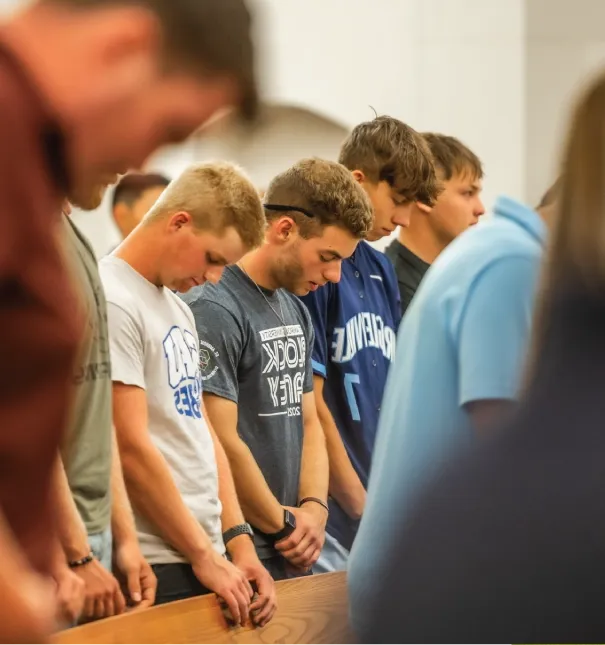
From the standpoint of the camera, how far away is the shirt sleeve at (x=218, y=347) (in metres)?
2.79

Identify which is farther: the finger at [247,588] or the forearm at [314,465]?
the forearm at [314,465]

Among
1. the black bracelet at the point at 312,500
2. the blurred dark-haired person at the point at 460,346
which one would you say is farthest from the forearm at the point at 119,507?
the blurred dark-haired person at the point at 460,346

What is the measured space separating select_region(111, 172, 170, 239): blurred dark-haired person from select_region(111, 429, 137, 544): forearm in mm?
2964

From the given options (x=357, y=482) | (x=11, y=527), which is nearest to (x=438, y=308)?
(x=11, y=527)

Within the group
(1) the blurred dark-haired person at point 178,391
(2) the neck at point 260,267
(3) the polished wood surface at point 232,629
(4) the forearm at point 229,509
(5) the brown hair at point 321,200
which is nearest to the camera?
(3) the polished wood surface at point 232,629

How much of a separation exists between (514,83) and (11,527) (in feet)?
21.0

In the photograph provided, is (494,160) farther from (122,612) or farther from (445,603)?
(445,603)

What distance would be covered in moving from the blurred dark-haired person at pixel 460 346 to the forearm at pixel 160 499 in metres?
1.11

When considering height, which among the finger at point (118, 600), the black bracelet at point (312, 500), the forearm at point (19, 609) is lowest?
the black bracelet at point (312, 500)

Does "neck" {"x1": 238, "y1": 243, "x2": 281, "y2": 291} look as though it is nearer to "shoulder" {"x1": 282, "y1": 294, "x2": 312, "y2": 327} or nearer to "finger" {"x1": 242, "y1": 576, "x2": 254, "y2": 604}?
"shoulder" {"x1": 282, "y1": 294, "x2": 312, "y2": 327}

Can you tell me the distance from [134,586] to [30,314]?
1.39 m

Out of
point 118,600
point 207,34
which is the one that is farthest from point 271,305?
point 207,34

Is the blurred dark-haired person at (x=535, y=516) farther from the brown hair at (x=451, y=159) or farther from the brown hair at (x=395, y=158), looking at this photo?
the brown hair at (x=451, y=159)

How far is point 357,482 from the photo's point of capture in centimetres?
327
